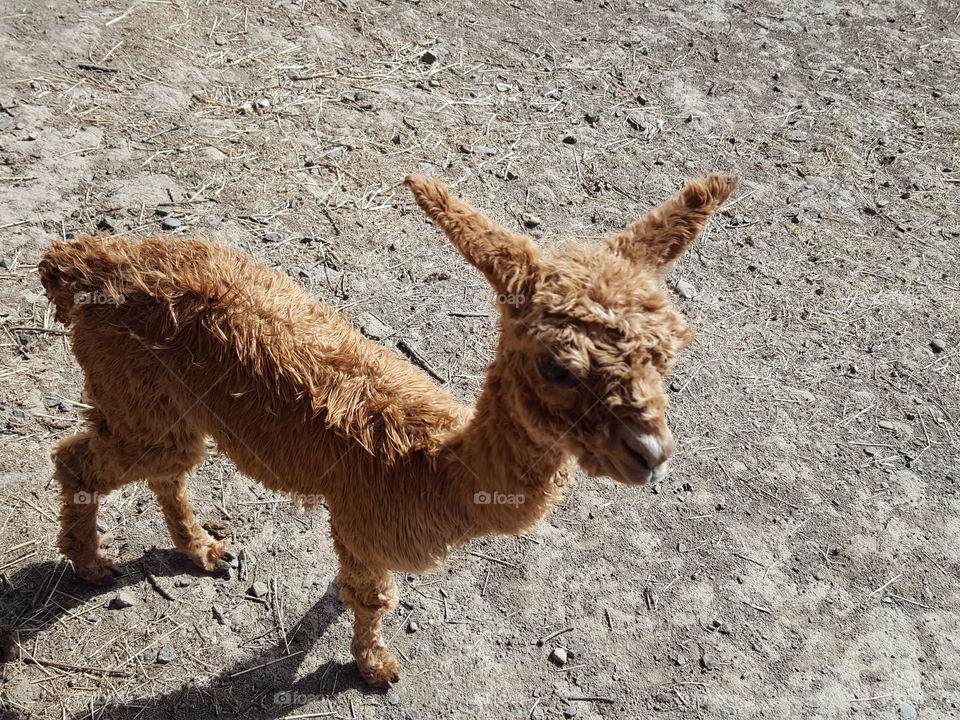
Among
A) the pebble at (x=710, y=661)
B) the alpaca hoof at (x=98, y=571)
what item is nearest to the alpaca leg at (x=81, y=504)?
the alpaca hoof at (x=98, y=571)

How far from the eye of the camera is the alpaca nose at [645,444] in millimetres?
2619

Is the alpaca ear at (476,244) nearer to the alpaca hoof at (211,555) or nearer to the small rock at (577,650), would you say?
the small rock at (577,650)

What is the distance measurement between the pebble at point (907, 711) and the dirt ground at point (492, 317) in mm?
11

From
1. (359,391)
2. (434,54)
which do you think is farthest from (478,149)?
(359,391)

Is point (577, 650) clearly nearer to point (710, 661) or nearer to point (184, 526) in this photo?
point (710, 661)

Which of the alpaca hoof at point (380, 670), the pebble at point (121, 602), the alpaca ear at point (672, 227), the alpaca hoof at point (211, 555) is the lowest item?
the pebble at point (121, 602)

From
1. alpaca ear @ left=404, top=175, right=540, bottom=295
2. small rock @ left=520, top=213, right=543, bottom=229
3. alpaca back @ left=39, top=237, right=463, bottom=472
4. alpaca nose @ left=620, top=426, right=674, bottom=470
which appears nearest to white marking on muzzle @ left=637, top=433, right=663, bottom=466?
alpaca nose @ left=620, top=426, right=674, bottom=470

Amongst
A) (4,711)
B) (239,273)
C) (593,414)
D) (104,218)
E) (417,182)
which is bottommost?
(4,711)

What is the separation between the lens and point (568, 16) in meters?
8.76

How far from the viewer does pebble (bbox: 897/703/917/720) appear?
4.20 m

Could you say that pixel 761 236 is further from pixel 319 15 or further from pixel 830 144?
pixel 319 15

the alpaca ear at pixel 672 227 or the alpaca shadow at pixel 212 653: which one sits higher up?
the alpaca ear at pixel 672 227

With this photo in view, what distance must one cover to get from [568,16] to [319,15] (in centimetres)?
276

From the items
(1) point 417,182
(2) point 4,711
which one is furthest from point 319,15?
(2) point 4,711
